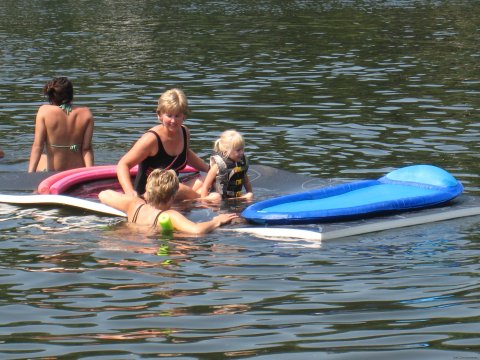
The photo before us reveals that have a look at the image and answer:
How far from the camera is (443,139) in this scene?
52.8ft

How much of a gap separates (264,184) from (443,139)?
155 inches

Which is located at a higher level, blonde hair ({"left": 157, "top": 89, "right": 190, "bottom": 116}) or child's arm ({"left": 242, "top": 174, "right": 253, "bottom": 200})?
blonde hair ({"left": 157, "top": 89, "right": 190, "bottom": 116})

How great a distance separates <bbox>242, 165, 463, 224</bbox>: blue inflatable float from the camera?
10977mm

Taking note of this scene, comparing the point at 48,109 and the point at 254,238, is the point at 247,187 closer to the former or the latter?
the point at 254,238

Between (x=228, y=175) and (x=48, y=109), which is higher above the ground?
(x=48, y=109)

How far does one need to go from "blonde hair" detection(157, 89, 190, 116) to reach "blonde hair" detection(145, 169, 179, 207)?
1.00 m

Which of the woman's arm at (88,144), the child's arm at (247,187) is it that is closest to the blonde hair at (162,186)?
the child's arm at (247,187)

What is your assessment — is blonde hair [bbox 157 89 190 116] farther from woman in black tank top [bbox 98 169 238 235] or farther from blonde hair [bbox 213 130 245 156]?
woman in black tank top [bbox 98 169 238 235]

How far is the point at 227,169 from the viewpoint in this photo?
1216 cm

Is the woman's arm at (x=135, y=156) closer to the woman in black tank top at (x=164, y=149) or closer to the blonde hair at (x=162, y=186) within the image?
the woman in black tank top at (x=164, y=149)

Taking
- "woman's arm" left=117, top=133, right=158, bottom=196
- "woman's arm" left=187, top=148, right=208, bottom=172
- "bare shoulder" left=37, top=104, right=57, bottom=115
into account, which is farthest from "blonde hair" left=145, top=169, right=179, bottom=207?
"bare shoulder" left=37, top=104, right=57, bottom=115

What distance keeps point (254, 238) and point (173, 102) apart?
6.03 ft

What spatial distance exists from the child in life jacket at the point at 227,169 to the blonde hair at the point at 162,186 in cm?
112

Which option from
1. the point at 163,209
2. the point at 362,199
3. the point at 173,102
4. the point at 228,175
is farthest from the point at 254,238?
the point at 173,102
